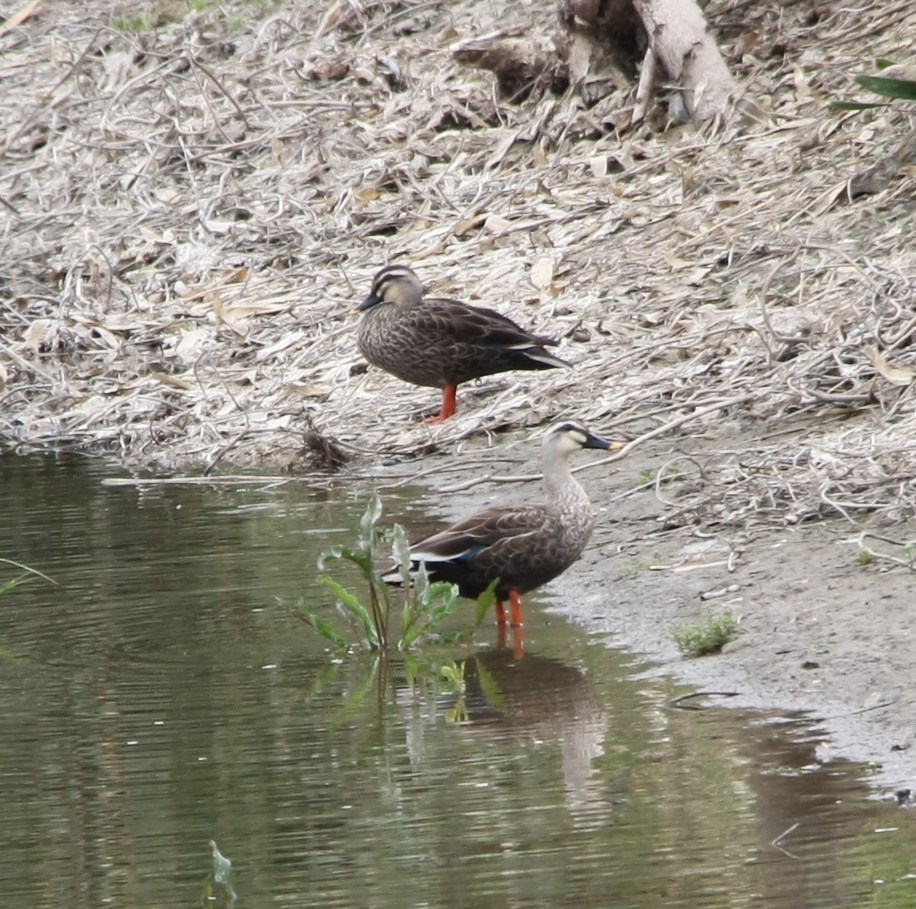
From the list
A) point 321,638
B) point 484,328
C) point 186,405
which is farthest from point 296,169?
point 321,638

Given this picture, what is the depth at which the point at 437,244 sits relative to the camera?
15727 millimetres

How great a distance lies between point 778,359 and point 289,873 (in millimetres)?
6362

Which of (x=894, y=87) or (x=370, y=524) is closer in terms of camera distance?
(x=370, y=524)

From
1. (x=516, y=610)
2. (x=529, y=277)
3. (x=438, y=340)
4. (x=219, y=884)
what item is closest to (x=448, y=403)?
(x=438, y=340)

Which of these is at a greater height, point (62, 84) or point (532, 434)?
point (62, 84)

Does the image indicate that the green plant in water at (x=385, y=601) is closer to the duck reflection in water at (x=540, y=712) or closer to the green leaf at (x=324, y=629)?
the green leaf at (x=324, y=629)

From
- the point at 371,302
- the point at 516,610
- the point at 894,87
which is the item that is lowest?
the point at 516,610

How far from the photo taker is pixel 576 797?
5.98m

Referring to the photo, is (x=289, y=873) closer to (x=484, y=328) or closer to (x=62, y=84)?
(x=484, y=328)

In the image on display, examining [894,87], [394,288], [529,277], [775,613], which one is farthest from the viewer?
[529,277]

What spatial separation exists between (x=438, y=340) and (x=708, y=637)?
5500 millimetres

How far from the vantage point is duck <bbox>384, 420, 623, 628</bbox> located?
338 inches

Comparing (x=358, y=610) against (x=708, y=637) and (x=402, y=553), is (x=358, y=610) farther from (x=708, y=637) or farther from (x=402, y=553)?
(x=708, y=637)

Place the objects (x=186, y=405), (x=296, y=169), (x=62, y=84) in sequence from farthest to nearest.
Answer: (x=62, y=84), (x=296, y=169), (x=186, y=405)
